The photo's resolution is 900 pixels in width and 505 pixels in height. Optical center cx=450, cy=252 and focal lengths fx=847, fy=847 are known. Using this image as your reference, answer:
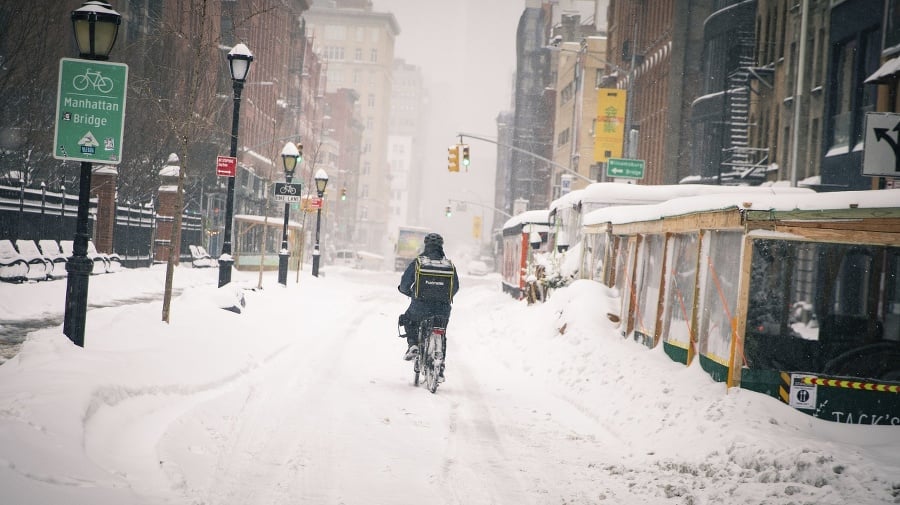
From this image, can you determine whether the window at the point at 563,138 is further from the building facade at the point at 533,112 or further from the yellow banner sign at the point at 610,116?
the yellow banner sign at the point at 610,116

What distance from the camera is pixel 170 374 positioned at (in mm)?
9914

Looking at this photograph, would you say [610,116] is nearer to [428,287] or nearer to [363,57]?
[428,287]

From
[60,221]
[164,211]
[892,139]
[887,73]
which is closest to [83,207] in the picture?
[892,139]

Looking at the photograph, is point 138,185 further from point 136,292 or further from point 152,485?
point 152,485

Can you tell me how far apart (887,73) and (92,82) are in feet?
65.5

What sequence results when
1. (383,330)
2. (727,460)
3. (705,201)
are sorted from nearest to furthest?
(727,460) → (705,201) → (383,330)

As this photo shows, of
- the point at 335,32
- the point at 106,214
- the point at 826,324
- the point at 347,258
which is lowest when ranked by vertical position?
the point at 347,258

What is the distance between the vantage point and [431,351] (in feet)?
39.2

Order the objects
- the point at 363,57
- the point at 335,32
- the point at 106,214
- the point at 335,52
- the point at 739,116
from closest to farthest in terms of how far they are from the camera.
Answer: the point at 106,214
the point at 739,116
the point at 363,57
the point at 335,32
the point at 335,52

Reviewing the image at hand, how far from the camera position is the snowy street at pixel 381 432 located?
21.0 ft

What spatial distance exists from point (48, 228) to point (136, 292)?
10.6 ft

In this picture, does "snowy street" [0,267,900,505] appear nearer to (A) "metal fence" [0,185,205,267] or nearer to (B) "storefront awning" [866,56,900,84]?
(A) "metal fence" [0,185,205,267]

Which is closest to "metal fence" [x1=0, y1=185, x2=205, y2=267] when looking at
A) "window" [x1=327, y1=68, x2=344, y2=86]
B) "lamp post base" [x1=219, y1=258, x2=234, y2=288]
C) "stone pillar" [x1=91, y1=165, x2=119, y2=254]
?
"stone pillar" [x1=91, y1=165, x2=119, y2=254]

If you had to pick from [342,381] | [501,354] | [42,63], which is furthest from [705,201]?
[42,63]
